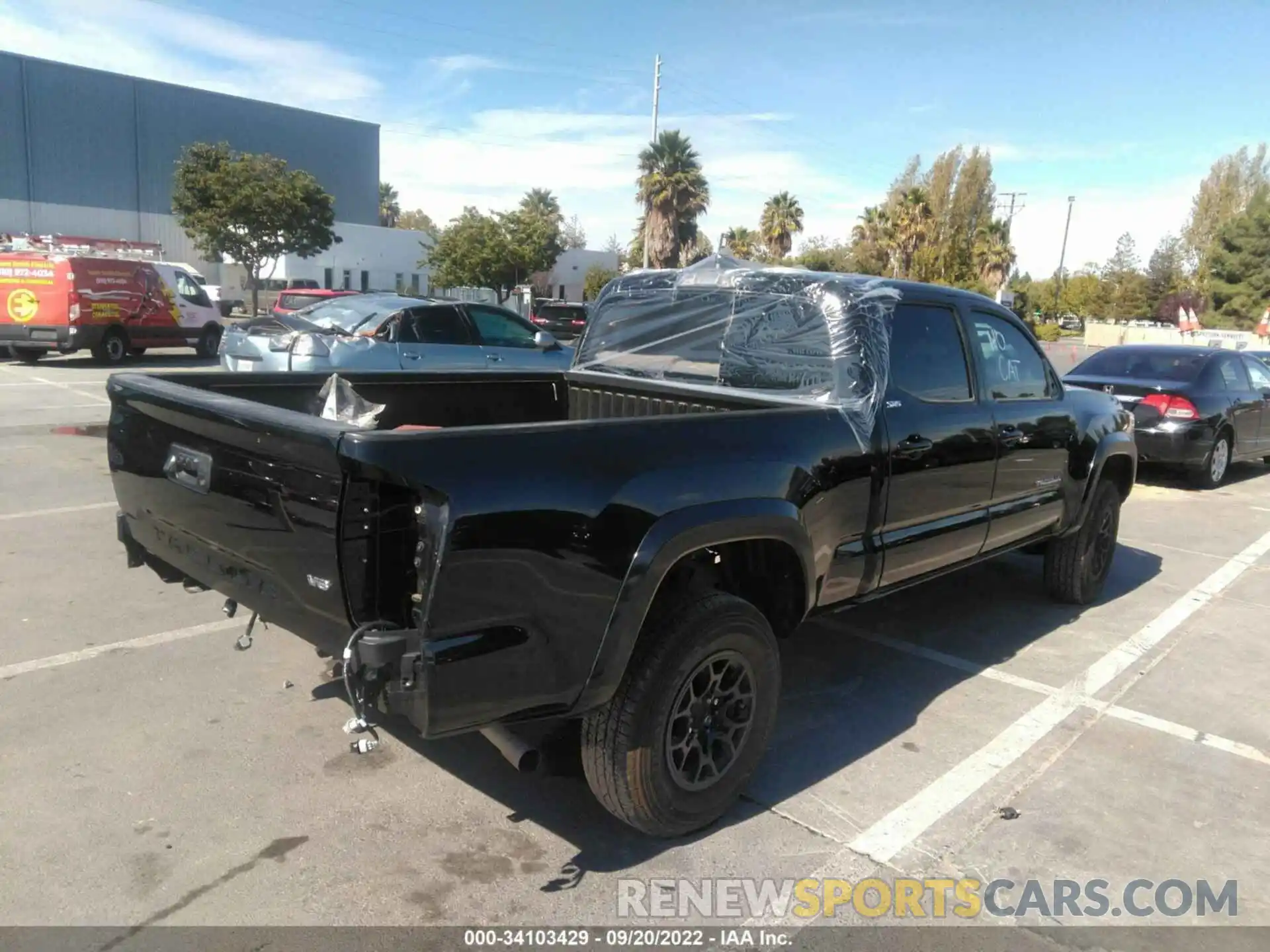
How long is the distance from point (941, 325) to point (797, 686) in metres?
1.87

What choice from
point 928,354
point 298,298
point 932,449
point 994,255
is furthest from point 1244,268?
point 932,449

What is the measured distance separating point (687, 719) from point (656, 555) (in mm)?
668

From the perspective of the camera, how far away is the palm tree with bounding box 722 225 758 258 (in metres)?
54.3

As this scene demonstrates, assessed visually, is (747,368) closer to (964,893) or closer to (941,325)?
(941,325)

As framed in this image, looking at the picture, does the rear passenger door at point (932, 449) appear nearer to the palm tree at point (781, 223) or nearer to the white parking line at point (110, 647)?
the white parking line at point (110, 647)

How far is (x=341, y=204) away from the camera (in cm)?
6147

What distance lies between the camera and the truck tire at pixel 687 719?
295 centimetres

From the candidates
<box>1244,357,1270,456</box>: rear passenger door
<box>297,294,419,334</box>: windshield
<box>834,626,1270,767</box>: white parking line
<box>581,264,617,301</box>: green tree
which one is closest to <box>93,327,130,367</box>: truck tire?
<box>297,294,419,334</box>: windshield

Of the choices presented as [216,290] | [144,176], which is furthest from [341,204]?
[216,290]

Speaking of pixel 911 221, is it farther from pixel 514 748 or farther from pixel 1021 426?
pixel 514 748

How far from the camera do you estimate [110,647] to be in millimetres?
4582

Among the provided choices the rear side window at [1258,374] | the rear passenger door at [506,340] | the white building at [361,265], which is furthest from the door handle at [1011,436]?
the white building at [361,265]

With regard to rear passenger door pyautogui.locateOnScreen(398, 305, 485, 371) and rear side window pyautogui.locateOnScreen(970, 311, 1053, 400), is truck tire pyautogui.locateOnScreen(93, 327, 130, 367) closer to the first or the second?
rear passenger door pyautogui.locateOnScreen(398, 305, 485, 371)

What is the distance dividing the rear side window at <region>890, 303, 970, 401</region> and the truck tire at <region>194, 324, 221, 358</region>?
18.8m
